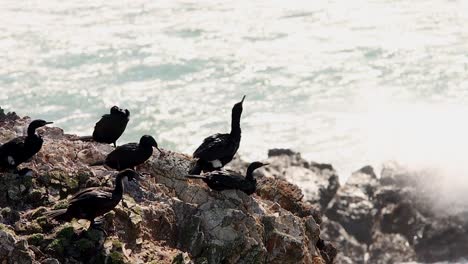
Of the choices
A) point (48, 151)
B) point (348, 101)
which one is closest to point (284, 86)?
point (348, 101)

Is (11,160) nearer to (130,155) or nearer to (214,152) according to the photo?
(130,155)

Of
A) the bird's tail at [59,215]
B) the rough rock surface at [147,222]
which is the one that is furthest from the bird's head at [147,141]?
the bird's tail at [59,215]

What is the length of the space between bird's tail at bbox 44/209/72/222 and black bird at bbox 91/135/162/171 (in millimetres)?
2516

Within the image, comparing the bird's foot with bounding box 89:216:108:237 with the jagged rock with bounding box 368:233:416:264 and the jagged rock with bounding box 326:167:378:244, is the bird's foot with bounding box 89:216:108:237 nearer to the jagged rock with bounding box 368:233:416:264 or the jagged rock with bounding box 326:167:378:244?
the jagged rock with bounding box 368:233:416:264

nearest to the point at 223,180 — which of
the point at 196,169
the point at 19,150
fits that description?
the point at 196,169

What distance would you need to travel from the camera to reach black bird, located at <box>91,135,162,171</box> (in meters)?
15.8

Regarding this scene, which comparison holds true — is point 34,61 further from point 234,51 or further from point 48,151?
point 48,151

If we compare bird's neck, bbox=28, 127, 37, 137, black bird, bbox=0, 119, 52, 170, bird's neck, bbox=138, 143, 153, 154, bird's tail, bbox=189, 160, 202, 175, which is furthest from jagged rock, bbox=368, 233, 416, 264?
black bird, bbox=0, 119, 52, 170

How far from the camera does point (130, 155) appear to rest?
51.9ft

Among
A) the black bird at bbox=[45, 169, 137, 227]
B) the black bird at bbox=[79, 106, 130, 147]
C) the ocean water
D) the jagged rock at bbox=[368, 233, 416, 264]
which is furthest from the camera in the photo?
the ocean water

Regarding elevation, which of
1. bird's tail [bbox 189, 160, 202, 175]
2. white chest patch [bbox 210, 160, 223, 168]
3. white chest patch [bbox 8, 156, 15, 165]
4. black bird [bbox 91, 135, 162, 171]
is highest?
white chest patch [bbox 8, 156, 15, 165]

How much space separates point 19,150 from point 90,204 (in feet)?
7.91

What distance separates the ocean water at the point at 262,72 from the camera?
45.8 meters

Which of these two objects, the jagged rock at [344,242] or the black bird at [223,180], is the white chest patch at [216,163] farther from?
the jagged rock at [344,242]
